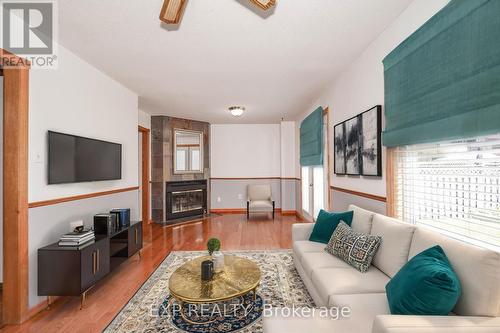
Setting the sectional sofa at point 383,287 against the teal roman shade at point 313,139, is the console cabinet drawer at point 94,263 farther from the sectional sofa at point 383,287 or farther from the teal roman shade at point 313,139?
the teal roman shade at point 313,139

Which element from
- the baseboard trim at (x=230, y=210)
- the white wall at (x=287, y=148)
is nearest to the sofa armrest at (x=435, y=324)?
the white wall at (x=287, y=148)

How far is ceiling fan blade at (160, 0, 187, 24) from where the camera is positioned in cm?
152

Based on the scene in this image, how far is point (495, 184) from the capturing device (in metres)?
1.44

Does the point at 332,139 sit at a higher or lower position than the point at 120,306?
higher

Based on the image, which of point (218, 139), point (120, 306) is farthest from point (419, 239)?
point (218, 139)

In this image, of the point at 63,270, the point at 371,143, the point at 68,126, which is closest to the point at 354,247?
the point at 371,143

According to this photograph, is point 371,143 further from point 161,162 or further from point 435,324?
point 161,162

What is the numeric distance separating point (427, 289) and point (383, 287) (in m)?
0.56

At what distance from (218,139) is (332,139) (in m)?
3.98

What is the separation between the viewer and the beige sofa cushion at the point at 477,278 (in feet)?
4.02

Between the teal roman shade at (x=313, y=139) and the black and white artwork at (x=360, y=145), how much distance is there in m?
0.74

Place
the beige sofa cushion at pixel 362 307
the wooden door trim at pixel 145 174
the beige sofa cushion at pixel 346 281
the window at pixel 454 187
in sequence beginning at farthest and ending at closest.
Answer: the wooden door trim at pixel 145 174, the beige sofa cushion at pixel 346 281, the window at pixel 454 187, the beige sofa cushion at pixel 362 307

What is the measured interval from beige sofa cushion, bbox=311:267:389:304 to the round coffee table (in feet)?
1.71

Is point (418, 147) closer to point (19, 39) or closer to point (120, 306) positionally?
point (120, 306)
